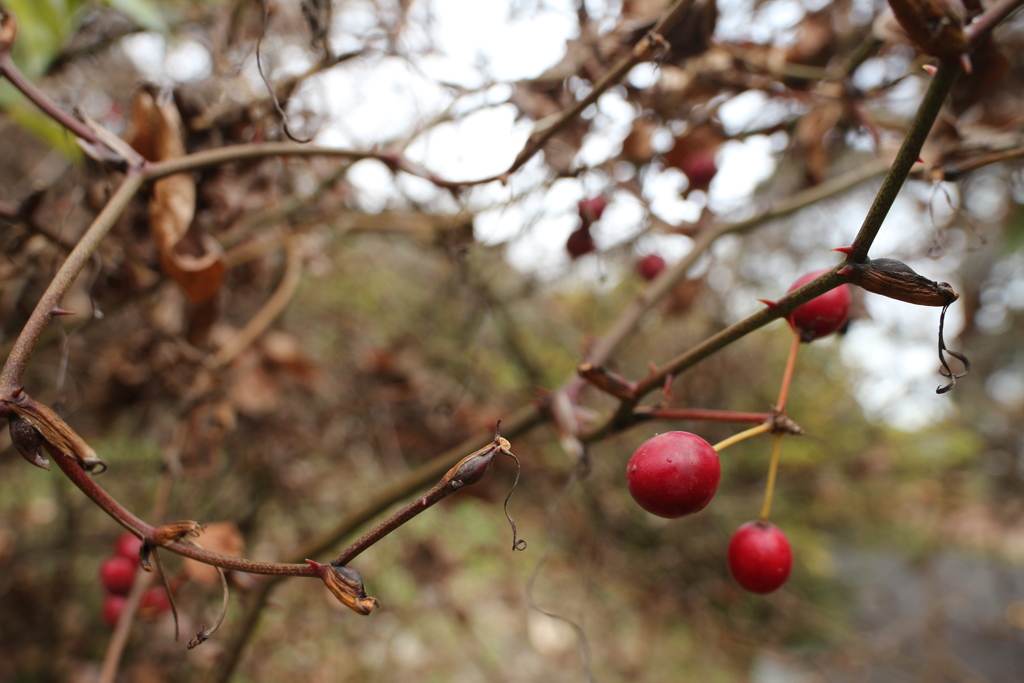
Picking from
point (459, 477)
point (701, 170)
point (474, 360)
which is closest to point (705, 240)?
point (701, 170)

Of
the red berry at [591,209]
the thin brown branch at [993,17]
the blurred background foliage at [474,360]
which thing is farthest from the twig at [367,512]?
the thin brown branch at [993,17]

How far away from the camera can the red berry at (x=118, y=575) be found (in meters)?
0.99

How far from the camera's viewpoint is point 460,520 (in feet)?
9.04

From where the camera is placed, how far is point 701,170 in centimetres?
125

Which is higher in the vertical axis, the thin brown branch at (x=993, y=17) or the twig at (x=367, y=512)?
the thin brown branch at (x=993, y=17)

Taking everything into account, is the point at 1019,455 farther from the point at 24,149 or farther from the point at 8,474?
the point at 24,149

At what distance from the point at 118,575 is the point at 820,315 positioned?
3.69ft

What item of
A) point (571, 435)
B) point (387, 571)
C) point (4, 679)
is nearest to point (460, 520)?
point (387, 571)

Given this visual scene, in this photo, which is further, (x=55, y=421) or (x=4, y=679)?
(x=4, y=679)

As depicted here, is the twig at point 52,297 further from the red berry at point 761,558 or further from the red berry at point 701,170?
the red berry at point 701,170

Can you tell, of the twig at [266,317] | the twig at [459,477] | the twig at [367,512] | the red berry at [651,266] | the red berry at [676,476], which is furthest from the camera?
the red berry at [651,266]

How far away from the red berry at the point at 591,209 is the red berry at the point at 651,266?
0.22 metres

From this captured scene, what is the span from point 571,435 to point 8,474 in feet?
6.06

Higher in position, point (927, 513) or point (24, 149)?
point (24, 149)
